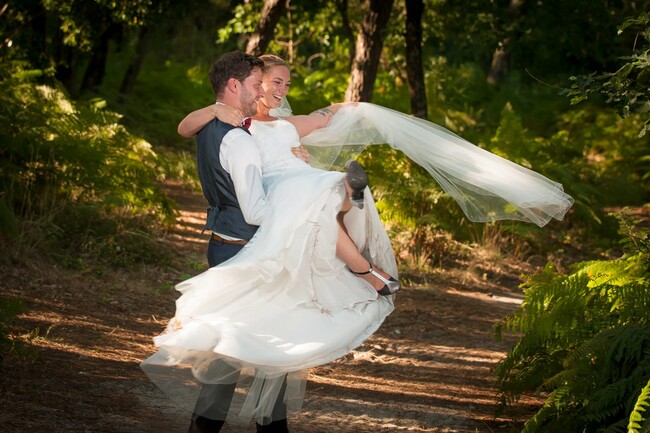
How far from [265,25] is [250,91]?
801 cm

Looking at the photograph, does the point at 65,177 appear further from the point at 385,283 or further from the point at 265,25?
the point at 385,283

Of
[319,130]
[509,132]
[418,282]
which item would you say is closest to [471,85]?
[509,132]

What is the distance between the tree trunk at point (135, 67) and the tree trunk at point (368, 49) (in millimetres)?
6673

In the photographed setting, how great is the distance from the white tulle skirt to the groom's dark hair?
554 mm

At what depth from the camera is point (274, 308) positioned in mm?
4398

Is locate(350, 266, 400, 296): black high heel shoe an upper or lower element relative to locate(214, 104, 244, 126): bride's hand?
lower

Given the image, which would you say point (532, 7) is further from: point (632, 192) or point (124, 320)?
point (124, 320)

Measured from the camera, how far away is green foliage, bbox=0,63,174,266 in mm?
8680

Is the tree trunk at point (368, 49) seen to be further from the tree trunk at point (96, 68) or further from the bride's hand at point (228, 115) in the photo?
the bride's hand at point (228, 115)

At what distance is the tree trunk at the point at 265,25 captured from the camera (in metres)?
12.2

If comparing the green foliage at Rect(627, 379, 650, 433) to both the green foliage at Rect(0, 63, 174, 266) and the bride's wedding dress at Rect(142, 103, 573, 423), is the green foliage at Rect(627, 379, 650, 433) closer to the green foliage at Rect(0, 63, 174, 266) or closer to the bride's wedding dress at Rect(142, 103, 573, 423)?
the bride's wedding dress at Rect(142, 103, 573, 423)

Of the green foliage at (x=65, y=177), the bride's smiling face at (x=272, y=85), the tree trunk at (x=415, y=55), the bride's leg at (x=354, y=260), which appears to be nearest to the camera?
the bride's leg at (x=354, y=260)

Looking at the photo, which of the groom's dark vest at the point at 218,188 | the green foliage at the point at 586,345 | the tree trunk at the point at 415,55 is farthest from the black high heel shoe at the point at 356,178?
the tree trunk at the point at 415,55

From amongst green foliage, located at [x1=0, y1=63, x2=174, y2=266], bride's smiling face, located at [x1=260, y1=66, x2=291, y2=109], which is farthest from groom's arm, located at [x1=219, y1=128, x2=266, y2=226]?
green foliage, located at [x1=0, y1=63, x2=174, y2=266]
